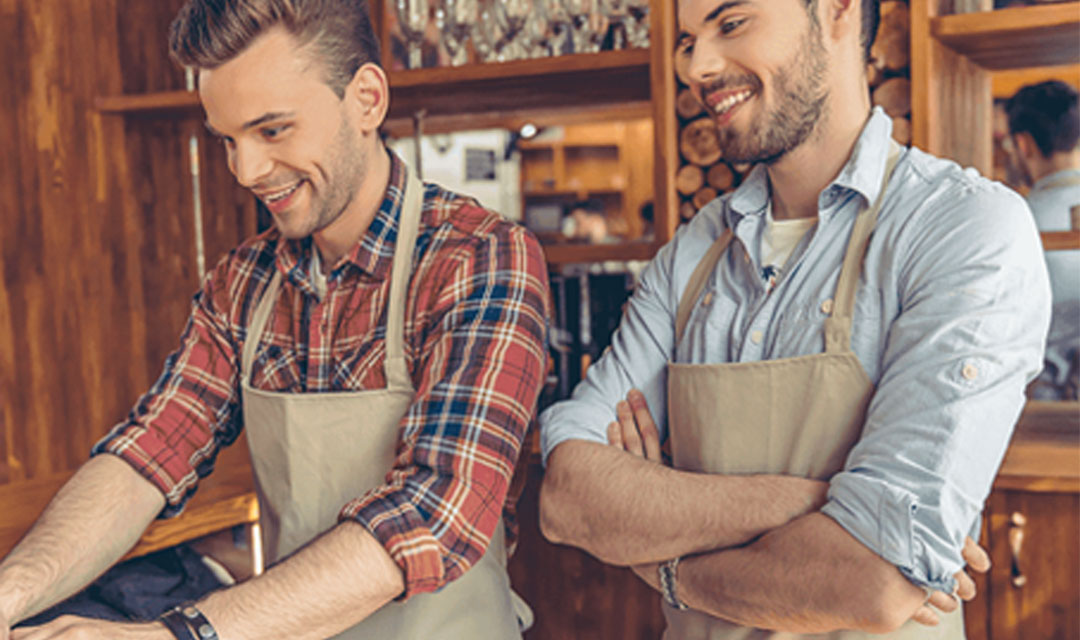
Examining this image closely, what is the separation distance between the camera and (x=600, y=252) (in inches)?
91.4

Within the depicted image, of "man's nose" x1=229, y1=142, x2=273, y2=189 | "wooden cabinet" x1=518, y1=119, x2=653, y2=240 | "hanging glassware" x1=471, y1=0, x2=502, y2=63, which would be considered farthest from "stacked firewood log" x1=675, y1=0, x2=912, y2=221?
"wooden cabinet" x1=518, y1=119, x2=653, y2=240

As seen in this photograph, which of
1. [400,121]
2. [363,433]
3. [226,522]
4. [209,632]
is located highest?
[400,121]

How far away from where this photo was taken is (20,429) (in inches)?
104

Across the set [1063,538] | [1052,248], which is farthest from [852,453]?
[1052,248]

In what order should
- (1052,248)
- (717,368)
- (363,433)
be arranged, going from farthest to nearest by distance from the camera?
(1052,248)
(363,433)
(717,368)

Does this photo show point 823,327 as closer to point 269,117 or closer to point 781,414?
point 781,414

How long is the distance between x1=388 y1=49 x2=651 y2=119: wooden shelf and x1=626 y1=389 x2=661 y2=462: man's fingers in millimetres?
916

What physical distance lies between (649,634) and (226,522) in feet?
3.00

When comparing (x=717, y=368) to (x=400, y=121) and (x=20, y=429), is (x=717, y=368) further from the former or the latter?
(x=20, y=429)

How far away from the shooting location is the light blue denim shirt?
1.13 metres

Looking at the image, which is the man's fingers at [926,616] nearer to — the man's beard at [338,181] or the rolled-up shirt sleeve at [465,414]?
the rolled-up shirt sleeve at [465,414]

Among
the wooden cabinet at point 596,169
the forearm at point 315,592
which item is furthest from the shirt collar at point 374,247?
the wooden cabinet at point 596,169

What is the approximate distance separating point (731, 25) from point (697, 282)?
1.19 feet

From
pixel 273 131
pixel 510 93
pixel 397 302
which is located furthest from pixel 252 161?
pixel 510 93
